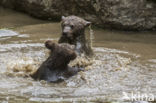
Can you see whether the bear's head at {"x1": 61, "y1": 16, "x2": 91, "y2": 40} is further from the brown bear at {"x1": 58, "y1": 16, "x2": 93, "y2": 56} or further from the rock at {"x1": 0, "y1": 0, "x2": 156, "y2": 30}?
the rock at {"x1": 0, "y1": 0, "x2": 156, "y2": 30}

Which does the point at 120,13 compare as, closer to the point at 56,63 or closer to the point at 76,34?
the point at 76,34

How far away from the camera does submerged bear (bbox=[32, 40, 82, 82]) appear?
7086mm

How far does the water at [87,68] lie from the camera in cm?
629

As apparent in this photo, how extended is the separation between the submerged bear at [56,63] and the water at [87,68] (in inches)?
7.1

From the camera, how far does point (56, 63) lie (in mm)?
7176

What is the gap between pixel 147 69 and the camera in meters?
7.86

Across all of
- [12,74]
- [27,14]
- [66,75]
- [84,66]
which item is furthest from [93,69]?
[27,14]

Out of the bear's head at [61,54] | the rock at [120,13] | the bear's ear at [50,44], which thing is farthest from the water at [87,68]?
the bear's ear at [50,44]

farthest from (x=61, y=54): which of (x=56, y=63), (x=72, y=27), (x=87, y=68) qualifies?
(x=72, y=27)

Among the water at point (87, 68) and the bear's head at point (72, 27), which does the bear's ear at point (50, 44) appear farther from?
the bear's head at point (72, 27)

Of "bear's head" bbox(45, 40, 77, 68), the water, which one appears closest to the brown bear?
the water

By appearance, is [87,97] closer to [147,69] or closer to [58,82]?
[58,82]

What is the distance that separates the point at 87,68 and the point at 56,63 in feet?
3.14

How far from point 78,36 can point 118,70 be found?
1.44 m
